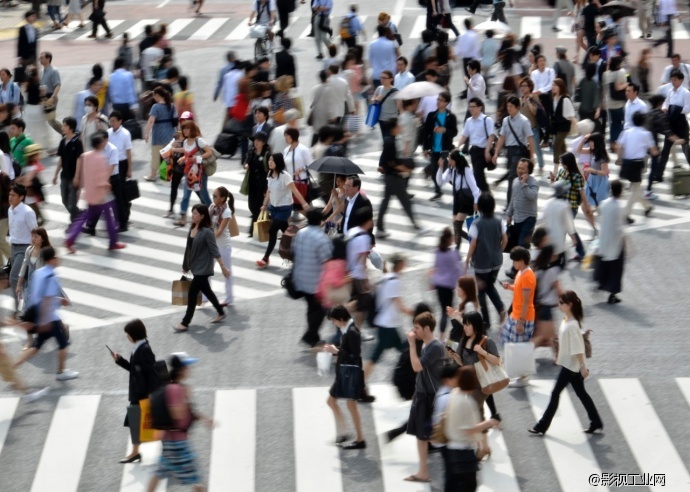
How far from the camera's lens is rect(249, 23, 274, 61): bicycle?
92.3 ft

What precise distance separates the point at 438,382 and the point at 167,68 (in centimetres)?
1414

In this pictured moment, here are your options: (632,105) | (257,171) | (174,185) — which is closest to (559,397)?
(257,171)

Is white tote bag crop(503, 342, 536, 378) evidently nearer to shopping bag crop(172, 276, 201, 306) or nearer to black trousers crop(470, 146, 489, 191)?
shopping bag crop(172, 276, 201, 306)

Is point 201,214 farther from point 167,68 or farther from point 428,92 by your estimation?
point 167,68

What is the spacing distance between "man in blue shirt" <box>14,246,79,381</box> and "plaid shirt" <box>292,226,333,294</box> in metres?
2.65

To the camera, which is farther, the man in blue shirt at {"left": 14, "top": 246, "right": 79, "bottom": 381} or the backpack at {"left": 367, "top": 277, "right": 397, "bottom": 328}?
the man in blue shirt at {"left": 14, "top": 246, "right": 79, "bottom": 381}

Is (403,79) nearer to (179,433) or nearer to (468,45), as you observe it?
(468,45)

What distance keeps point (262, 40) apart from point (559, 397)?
17.7m

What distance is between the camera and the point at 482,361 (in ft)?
39.4

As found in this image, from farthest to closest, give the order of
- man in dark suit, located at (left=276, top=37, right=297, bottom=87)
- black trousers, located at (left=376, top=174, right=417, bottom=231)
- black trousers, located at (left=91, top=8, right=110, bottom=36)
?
black trousers, located at (left=91, top=8, right=110, bottom=36), man in dark suit, located at (left=276, top=37, right=297, bottom=87), black trousers, located at (left=376, top=174, right=417, bottom=231)

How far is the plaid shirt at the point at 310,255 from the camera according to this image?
14.5 meters

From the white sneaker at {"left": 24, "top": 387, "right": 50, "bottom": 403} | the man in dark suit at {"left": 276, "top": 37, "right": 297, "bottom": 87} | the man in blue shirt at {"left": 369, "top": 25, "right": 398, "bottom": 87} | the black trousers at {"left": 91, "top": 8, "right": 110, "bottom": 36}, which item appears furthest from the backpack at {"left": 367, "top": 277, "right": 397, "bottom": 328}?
the black trousers at {"left": 91, "top": 8, "right": 110, "bottom": 36}

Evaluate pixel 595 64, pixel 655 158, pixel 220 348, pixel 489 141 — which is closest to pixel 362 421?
pixel 220 348

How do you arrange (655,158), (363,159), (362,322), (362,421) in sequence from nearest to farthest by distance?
(362,421)
(362,322)
(655,158)
(363,159)
